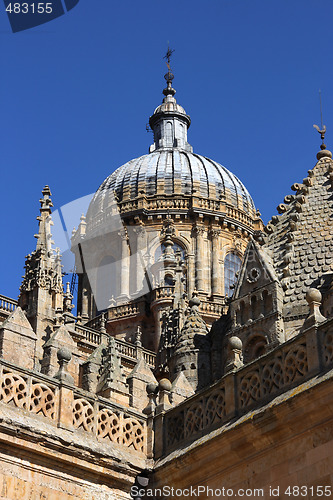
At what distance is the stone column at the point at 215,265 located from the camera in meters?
47.5

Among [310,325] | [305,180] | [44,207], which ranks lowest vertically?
[310,325]

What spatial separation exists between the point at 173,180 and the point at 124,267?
5705 mm

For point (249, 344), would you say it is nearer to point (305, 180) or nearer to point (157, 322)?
point (305, 180)

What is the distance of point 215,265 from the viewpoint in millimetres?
48562

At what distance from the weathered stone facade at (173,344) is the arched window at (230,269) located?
0.07 m

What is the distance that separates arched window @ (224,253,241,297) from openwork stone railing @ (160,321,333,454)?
34.1 meters

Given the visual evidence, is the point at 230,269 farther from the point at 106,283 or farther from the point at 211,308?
the point at 106,283

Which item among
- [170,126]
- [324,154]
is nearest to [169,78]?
[170,126]

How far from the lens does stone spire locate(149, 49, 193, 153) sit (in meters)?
55.4

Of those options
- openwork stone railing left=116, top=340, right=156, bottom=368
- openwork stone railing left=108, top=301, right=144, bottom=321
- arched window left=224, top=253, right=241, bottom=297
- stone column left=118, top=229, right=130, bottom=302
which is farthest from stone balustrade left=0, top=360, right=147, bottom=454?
arched window left=224, top=253, right=241, bottom=297

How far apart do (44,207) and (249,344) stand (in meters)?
14.1

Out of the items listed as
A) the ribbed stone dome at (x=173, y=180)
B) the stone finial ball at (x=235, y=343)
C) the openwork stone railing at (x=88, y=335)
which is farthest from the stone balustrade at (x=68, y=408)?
the ribbed stone dome at (x=173, y=180)

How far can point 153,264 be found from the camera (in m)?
46.7

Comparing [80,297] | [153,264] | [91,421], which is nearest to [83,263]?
[80,297]
